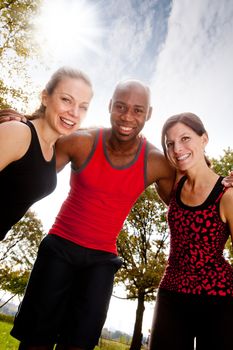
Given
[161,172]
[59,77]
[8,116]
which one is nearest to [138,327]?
[161,172]

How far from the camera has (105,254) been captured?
3.31m

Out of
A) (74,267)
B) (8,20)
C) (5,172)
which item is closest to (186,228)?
(74,267)

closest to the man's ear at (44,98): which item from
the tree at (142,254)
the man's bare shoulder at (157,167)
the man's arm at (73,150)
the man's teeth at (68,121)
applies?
the man's teeth at (68,121)

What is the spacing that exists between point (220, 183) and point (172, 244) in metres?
0.74

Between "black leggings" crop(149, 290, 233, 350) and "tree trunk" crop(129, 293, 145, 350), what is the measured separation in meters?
→ 18.2

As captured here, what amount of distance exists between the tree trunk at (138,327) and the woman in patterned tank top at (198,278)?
59.7 ft

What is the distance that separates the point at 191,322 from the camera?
285 cm

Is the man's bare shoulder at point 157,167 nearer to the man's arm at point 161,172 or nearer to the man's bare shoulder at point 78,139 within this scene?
the man's arm at point 161,172

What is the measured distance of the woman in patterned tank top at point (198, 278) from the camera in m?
2.68

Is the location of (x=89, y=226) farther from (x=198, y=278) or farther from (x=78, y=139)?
(x=198, y=278)

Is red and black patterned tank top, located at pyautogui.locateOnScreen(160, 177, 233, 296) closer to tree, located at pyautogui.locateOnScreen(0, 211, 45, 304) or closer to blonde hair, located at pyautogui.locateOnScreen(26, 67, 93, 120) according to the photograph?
blonde hair, located at pyautogui.locateOnScreen(26, 67, 93, 120)

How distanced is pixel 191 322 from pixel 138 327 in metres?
18.7

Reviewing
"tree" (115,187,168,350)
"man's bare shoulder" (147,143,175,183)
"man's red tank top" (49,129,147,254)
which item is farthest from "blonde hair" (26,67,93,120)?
"tree" (115,187,168,350)

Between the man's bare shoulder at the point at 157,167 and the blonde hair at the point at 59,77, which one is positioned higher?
the blonde hair at the point at 59,77
